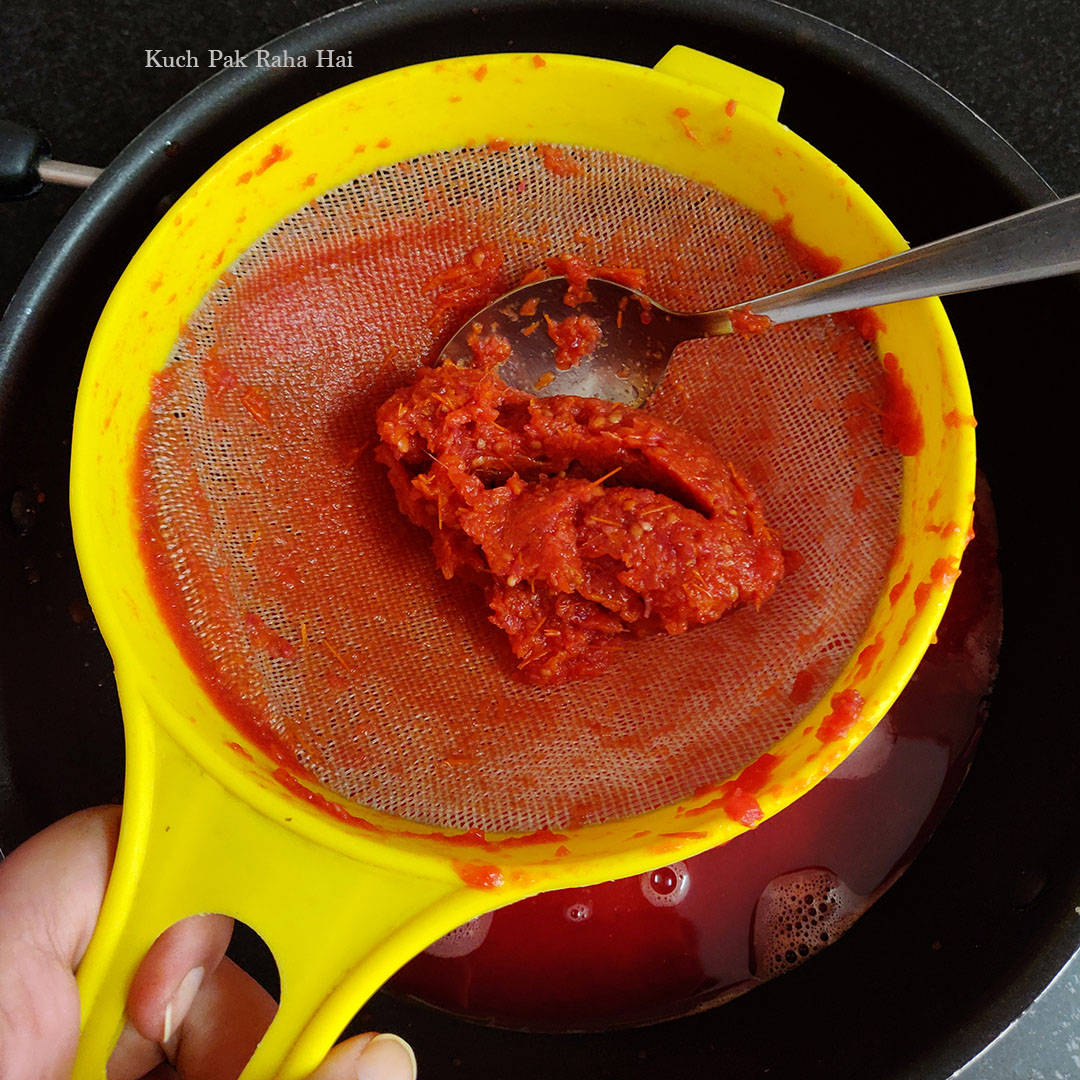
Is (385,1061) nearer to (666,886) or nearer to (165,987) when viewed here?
(165,987)

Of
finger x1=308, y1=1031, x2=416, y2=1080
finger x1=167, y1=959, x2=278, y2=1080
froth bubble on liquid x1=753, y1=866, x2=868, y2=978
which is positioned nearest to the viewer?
finger x1=308, y1=1031, x2=416, y2=1080

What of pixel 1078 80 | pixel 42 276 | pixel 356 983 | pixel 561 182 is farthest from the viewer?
pixel 1078 80

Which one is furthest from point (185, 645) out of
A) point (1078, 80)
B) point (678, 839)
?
point (1078, 80)

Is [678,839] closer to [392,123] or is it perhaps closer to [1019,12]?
[392,123]

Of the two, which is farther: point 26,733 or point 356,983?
point 26,733

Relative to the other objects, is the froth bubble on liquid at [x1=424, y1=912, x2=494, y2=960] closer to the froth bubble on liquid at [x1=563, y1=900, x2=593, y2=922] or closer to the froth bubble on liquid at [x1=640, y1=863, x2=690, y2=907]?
the froth bubble on liquid at [x1=563, y1=900, x2=593, y2=922]

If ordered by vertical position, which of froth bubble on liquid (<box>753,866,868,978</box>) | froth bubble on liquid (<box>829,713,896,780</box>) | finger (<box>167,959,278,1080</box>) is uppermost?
froth bubble on liquid (<box>829,713,896,780</box>)

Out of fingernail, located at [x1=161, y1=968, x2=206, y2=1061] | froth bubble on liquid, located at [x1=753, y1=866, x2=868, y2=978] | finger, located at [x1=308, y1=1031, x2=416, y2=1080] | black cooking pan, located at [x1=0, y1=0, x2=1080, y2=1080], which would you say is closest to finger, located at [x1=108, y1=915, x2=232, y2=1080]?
fingernail, located at [x1=161, y1=968, x2=206, y2=1061]
